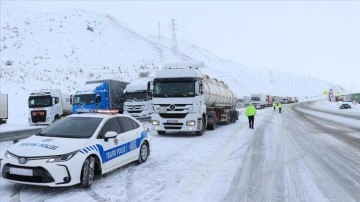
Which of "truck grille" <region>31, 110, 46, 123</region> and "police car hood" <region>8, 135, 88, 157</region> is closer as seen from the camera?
"police car hood" <region>8, 135, 88, 157</region>

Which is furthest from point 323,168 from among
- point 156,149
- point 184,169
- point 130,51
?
point 130,51

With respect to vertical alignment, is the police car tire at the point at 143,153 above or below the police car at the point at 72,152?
below

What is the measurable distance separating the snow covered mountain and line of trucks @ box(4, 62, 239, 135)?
12449mm

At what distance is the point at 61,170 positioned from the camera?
6.92 m

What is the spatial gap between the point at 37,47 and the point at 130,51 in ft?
71.9

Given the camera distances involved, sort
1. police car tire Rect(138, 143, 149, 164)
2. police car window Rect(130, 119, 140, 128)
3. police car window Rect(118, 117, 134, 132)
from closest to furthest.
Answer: police car window Rect(118, 117, 134, 132), police car window Rect(130, 119, 140, 128), police car tire Rect(138, 143, 149, 164)

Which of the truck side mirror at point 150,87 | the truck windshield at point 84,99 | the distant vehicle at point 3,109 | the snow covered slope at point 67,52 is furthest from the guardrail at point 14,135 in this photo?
the snow covered slope at point 67,52

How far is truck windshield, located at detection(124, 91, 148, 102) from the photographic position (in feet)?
89.4

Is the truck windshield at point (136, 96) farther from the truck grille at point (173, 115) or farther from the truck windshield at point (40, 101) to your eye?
the truck grille at point (173, 115)

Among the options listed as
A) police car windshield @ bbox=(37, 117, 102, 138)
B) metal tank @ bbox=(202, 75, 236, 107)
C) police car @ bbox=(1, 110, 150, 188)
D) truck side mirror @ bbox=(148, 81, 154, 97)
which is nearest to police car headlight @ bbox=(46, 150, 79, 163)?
police car @ bbox=(1, 110, 150, 188)

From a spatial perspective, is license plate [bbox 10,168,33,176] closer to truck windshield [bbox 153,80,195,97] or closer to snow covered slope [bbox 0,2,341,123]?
truck windshield [bbox 153,80,195,97]

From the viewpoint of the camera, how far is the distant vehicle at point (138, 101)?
27.0 m

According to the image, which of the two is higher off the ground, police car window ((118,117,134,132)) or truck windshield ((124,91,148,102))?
truck windshield ((124,91,148,102))

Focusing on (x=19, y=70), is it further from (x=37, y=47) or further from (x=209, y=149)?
(x=209, y=149)
